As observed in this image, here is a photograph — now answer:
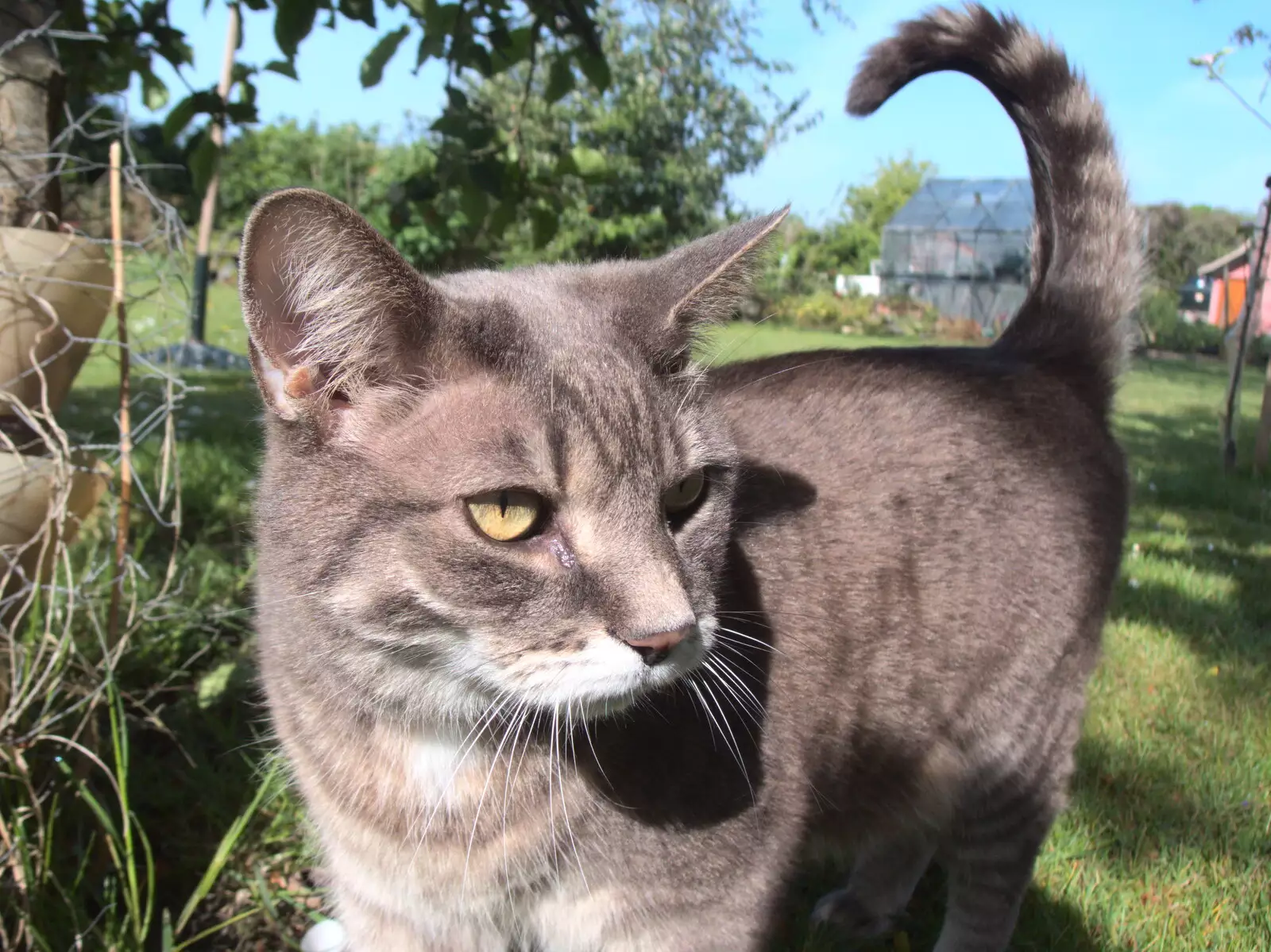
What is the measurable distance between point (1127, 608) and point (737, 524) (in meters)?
2.73

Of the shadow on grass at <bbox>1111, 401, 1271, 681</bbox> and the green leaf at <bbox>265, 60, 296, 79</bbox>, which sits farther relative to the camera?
the shadow on grass at <bbox>1111, 401, 1271, 681</bbox>

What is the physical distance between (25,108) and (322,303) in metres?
1.21

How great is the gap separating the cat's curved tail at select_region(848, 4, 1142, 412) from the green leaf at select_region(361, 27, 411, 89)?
1.35 meters

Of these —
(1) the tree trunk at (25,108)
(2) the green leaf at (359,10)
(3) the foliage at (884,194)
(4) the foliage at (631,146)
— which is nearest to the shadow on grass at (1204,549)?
(2) the green leaf at (359,10)

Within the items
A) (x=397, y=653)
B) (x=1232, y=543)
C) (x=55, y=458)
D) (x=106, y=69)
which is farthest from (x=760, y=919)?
(x=1232, y=543)

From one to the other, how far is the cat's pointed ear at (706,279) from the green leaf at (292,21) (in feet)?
4.01

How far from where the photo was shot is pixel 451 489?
4.50 ft

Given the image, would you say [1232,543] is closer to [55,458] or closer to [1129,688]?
[1129,688]

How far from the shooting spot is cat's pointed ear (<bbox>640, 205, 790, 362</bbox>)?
5.29 feet

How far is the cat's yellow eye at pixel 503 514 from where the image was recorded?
138 centimetres

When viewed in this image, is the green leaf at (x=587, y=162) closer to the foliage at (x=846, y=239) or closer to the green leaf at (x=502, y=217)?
the green leaf at (x=502, y=217)

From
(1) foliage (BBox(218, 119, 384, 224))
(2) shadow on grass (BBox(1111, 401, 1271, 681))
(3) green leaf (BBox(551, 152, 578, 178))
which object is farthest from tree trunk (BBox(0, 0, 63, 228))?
(1) foliage (BBox(218, 119, 384, 224))

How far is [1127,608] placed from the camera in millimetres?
3865

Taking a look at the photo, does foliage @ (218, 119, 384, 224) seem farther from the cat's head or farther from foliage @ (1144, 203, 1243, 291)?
foliage @ (1144, 203, 1243, 291)
